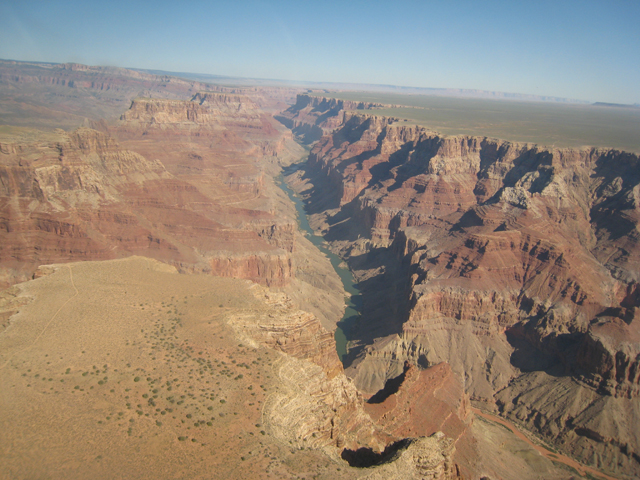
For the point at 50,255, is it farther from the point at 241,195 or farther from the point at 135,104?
the point at 135,104

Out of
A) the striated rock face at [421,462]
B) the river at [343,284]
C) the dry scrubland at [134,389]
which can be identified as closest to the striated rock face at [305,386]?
the dry scrubland at [134,389]

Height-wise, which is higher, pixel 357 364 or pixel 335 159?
pixel 335 159

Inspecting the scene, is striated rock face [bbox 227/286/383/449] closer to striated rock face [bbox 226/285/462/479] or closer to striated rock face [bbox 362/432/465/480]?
striated rock face [bbox 226/285/462/479]

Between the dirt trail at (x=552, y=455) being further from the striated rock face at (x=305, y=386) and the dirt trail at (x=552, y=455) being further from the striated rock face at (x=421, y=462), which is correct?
the striated rock face at (x=421, y=462)

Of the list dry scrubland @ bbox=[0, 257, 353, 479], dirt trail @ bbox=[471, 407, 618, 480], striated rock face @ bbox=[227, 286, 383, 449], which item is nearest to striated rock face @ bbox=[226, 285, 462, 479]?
striated rock face @ bbox=[227, 286, 383, 449]

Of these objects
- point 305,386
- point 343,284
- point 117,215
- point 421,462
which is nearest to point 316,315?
point 343,284

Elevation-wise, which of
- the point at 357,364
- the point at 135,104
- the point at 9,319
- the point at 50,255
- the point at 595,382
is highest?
the point at 135,104

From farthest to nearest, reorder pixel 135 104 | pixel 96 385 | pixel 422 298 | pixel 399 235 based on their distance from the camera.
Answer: pixel 135 104, pixel 399 235, pixel 422 298, pixel 96 385

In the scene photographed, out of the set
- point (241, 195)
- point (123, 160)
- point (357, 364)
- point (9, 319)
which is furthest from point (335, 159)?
point (9, 319)
